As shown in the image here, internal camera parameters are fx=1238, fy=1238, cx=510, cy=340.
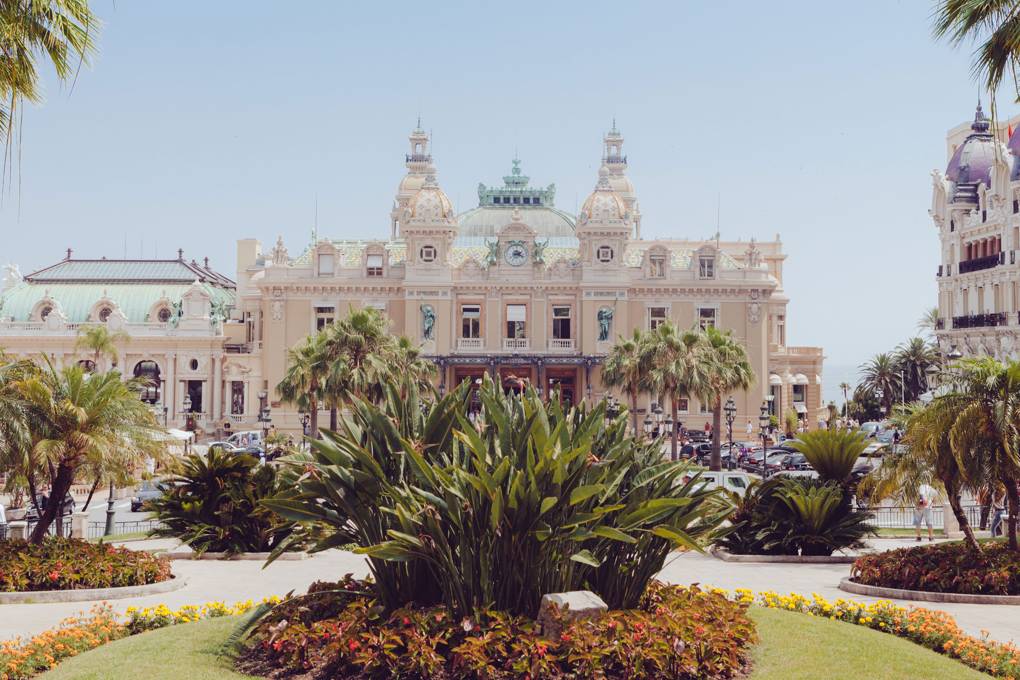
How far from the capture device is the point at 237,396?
3091 inches

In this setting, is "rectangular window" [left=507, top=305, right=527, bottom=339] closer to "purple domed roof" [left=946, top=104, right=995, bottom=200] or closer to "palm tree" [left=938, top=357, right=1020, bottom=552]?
"purple domed roof" [left=946, top=104, right=995, bottom=200]

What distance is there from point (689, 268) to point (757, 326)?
541cm

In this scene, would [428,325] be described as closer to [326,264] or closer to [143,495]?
[326,264]

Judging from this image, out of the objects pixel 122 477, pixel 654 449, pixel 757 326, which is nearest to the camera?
pixel 654 449

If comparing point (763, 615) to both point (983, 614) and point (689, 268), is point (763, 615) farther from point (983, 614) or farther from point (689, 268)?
point (689, 268)

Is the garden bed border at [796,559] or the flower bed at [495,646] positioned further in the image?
the garden bed border at [796,559]

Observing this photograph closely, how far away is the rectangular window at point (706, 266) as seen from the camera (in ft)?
248

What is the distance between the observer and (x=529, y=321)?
75.4 m

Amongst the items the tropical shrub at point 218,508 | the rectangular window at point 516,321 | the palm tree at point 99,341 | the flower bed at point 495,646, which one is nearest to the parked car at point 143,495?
the tropical shrub at point 218,508

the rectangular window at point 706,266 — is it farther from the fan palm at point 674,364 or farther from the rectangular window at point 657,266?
the fan palm at point 674,364

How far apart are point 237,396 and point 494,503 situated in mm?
68036

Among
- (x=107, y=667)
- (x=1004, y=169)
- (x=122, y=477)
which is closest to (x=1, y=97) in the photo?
(x=107, y=667)

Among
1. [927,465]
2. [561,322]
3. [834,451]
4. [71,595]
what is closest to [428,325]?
[561,322]

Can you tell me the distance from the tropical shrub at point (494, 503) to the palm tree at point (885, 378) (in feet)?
220
